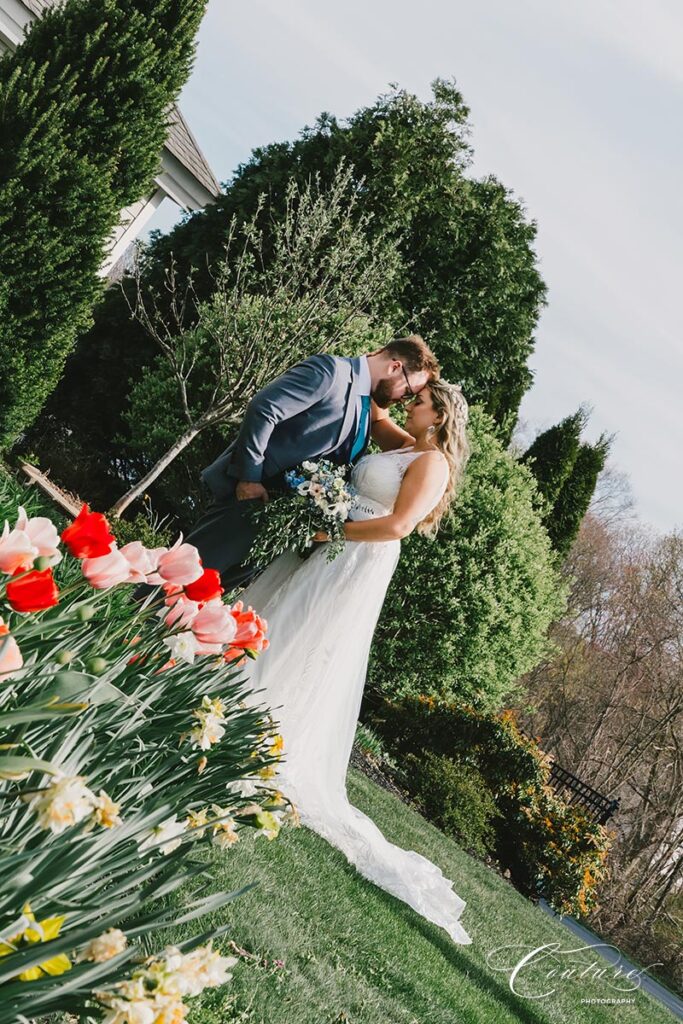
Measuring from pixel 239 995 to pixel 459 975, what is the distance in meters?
2.29

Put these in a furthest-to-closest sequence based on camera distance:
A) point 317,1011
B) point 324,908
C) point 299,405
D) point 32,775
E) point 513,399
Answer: point 513,399
point 299,405
point 324,908
point 317,1011
point 32,775

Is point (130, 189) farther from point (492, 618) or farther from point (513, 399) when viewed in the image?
point (513, 399)

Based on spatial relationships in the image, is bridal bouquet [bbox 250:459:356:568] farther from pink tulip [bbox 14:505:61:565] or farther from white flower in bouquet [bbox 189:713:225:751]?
pink tulip [bbox 14:505:61:565]

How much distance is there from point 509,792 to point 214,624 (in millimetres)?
9573

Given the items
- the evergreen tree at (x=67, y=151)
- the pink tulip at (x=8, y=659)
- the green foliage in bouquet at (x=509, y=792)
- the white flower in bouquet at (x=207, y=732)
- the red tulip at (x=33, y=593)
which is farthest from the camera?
the green foliage in bouquet at (x=509, y=792)

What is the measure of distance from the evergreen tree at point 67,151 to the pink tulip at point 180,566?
7447mm

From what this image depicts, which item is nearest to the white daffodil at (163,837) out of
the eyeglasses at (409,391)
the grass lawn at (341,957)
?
the grass lawn at (341,957)

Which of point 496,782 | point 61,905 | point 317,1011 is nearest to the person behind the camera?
point 61,905

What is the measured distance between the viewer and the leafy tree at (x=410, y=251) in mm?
15883

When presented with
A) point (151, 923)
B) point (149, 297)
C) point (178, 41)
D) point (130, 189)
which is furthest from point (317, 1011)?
point (149, 297)

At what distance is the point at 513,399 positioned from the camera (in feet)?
64.4

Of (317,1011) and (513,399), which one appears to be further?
(513,399)

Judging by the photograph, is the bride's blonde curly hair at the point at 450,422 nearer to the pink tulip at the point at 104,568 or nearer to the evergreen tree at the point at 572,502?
the pink tulip at the point at 104,568

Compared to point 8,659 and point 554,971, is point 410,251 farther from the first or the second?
point 8,659
